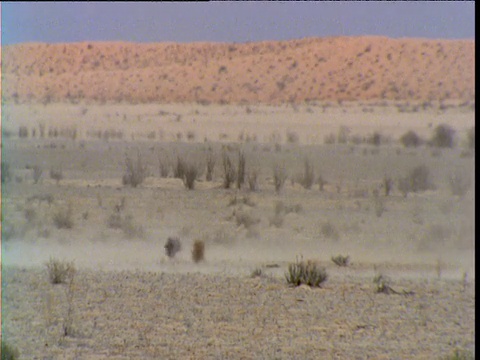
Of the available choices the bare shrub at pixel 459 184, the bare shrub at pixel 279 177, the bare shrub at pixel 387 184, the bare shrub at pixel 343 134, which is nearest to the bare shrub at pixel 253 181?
the bare shrub at pixel 279 177

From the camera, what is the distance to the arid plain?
12438 mm

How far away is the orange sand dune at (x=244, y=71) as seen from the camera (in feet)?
210

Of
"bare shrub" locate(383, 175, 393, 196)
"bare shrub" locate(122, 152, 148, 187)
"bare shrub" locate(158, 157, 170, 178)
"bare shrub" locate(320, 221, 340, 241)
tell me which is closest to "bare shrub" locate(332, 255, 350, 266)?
"bare shrub" locate(320, 221, 340, 241)

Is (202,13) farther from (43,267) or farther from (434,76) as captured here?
(43,267)

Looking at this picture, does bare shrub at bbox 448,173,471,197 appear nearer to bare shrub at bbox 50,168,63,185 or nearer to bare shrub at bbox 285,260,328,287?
bare shrub at bbox 50,168,63,185

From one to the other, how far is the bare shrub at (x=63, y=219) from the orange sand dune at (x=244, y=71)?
37.2 metres

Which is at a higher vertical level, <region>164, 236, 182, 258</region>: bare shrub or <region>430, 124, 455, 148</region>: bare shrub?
<region>430, 124, 455, 148</region>: bare shrub

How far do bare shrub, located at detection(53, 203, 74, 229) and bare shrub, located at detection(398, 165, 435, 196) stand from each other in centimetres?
955

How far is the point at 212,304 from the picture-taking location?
1365cm

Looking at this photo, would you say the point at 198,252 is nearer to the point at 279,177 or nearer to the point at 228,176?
the point at 228,176

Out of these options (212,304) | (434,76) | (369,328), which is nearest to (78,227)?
(212,304)

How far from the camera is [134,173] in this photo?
30.7 meters

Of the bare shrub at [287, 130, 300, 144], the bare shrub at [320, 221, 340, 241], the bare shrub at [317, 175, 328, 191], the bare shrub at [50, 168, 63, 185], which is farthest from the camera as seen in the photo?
the bare shrub at [287, 130, 300, 144]

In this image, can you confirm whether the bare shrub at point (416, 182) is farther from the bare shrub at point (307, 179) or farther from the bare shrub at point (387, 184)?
the bare shrub at point (307, 179)
